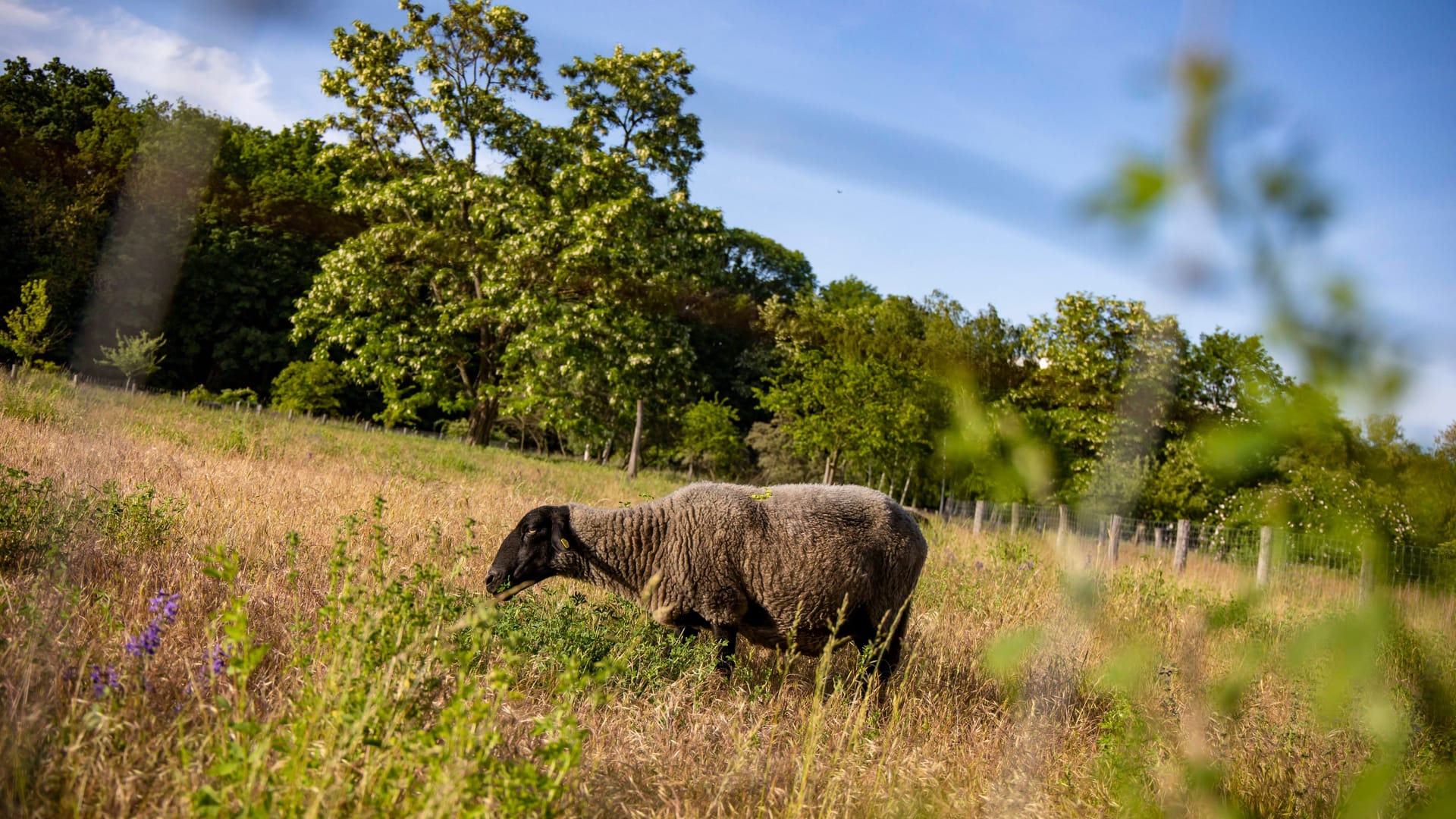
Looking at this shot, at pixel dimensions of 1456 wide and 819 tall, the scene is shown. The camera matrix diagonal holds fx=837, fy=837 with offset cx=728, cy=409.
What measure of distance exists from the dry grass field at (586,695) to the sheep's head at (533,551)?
0.92 ft

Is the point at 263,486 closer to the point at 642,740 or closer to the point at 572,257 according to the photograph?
the point at 642,740

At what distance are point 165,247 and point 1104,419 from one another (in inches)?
2133

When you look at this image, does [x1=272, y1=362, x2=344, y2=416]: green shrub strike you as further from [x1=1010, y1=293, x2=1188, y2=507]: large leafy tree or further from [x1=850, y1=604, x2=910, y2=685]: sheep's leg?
[x1=1010, y1=293, x2=1188, y2=507]: large leafy tree

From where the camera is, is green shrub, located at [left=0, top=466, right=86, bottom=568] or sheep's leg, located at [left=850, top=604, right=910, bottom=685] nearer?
green shrub, located at [left=0, top=466, right=86, bottom=568]

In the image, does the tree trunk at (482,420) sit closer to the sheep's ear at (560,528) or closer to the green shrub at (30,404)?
the green shrub at (30,404)

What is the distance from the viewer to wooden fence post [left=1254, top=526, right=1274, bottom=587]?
3.31 ft

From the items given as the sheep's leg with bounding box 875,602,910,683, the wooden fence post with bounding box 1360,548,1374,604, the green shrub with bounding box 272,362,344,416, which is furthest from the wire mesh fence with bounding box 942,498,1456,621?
the green shrub with bounding box 272,362,344,416

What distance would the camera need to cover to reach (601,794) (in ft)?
13.2

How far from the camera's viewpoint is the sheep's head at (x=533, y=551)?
7000mm

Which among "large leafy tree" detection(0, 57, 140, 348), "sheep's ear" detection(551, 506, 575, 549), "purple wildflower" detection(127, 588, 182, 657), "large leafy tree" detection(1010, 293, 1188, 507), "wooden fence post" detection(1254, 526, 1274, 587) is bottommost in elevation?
"purple wildflower" detection(127, 588, 182, 657)

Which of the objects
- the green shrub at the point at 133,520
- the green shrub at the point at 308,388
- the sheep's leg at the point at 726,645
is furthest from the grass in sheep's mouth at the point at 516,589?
the green shrub at the point at 308,388

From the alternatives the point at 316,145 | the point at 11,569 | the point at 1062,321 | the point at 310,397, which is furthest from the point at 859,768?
the point at 316,145

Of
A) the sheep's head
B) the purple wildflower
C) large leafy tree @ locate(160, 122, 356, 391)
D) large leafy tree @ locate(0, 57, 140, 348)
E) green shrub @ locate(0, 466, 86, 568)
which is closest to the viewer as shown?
the purple wildflower

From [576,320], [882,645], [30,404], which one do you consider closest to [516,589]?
[882,645]
